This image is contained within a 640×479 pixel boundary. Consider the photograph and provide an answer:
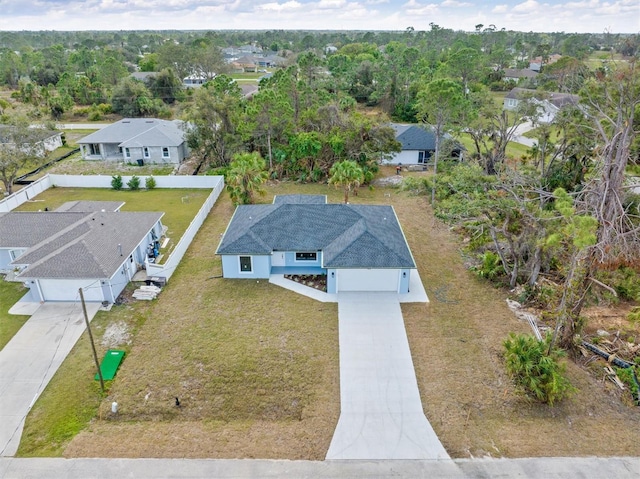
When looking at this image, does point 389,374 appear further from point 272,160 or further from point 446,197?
point 272,160

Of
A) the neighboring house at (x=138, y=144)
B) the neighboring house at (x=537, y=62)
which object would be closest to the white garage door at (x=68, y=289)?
the neighboring house at (x=138, y=144)

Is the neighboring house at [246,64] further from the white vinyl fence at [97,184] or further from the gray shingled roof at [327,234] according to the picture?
the gray shingled roof at [327,234]

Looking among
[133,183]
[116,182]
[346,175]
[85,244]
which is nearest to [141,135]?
[116,182]

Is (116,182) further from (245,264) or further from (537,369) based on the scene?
(537,369)

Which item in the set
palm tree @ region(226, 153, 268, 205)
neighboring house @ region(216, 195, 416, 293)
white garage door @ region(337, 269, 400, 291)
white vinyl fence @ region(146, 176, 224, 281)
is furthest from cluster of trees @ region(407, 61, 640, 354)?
white vinyl fence @ region(146, 176, 224, 281)

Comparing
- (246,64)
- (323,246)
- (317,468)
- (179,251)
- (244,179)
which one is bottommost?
→ (317,468)

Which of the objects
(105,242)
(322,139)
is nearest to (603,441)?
(105,242)

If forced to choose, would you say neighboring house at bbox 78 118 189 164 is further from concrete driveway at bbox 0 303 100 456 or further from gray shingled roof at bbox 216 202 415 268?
concrete driveway at bbox 0 303 100 456
